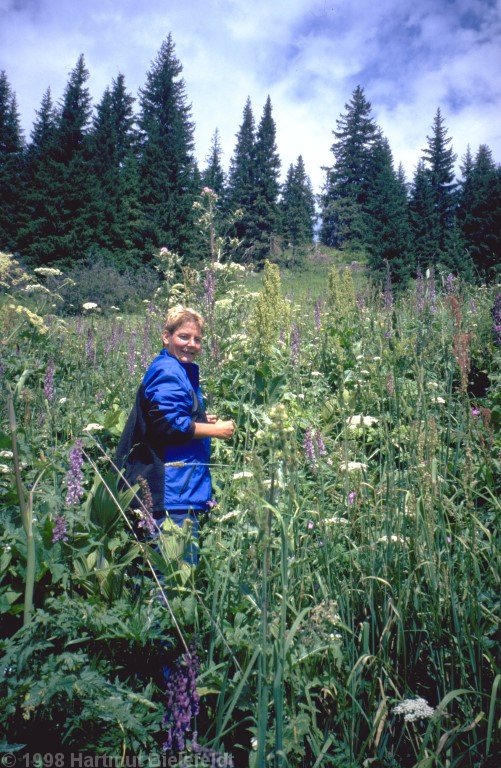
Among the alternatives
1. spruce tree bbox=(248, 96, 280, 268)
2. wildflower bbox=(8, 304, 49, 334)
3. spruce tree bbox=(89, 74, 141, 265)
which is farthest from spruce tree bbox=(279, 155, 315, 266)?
wildflower bbox=(8, 304, 49, 334)

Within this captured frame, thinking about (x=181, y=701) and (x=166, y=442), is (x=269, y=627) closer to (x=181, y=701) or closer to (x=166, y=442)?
(x=181, y=701)

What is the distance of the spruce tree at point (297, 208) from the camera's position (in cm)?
4159

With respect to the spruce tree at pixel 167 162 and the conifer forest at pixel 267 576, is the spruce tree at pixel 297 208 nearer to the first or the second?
the spruce tree at pixel 167 162

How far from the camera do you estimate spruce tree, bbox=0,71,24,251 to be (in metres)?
28.2

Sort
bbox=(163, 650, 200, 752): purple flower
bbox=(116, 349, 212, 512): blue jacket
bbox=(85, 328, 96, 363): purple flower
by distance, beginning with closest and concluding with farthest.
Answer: bbox=(163, 650, 200, 752): purple flower → bbox=(116, 349, 212, 512): blue jacket → bbox=(85, 328, 96, 363): purple flower

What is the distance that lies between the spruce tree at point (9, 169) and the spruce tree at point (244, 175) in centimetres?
1764

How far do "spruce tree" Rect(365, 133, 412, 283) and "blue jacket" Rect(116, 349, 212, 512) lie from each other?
1.77 metres

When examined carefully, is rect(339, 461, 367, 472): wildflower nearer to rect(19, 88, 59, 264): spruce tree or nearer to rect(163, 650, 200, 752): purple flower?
rect(163, 650, 200, 752): purple flower

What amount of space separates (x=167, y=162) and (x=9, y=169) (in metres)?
11.4

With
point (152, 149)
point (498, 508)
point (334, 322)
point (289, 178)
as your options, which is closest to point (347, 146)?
point (289, 178)

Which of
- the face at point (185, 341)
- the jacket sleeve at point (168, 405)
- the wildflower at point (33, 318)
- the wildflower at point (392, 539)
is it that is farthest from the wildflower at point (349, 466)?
the wildflower at point (33, 318)

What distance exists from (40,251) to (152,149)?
10298 millimetres

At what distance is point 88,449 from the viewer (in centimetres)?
337

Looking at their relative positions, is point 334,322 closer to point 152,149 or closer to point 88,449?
point 88,449
